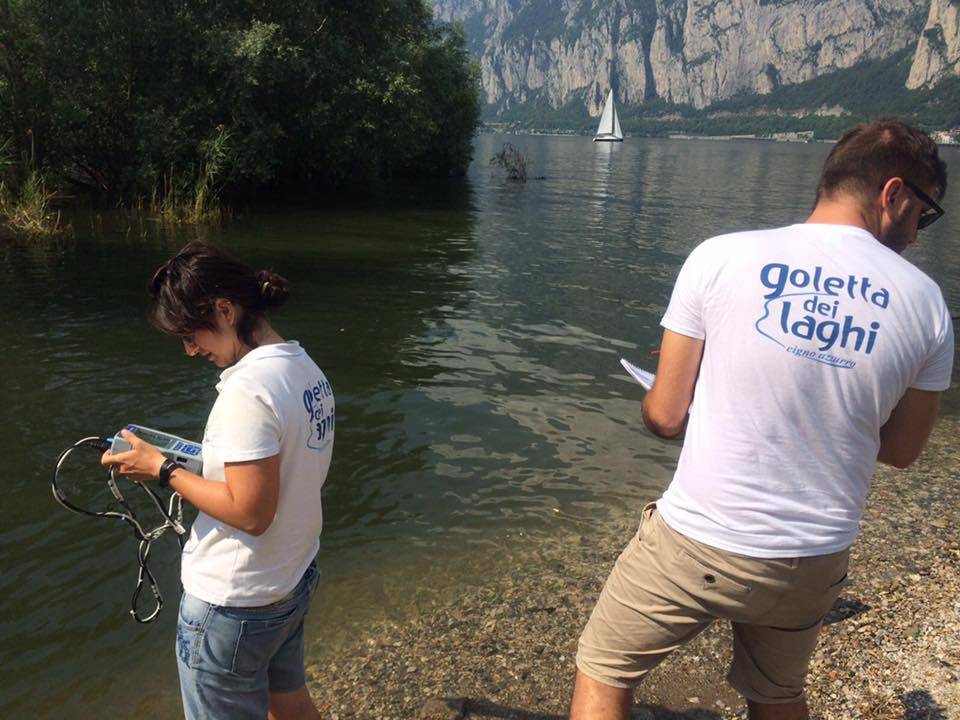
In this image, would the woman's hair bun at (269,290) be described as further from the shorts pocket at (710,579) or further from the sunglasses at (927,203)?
the sunglasses at (927,203)

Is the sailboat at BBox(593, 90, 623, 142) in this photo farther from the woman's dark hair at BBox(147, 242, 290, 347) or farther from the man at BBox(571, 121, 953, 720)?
the woman's dark hair at BBox(147, 242, 290, 347)

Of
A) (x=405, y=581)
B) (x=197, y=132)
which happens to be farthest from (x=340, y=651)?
(x=197, y=132)

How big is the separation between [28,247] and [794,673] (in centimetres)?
1953

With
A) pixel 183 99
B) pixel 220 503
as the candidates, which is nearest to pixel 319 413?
pixel 220 503

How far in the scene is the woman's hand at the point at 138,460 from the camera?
2502 millimetres

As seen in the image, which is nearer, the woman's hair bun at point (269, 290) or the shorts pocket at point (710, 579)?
the shorts pocket at point (710, 579)

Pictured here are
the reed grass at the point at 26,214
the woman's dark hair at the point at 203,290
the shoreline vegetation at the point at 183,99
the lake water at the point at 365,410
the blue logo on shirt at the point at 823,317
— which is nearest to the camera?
the blue logo on shirt at the point at 823,317

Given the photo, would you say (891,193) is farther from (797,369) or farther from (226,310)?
(226,310)

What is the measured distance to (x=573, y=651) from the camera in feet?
15.0

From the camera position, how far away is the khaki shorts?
2355mm

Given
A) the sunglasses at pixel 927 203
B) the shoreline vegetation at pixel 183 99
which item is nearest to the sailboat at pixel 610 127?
the shoreline vegetation at pixel 183 99

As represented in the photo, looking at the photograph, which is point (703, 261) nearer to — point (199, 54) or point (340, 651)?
point (340, 651)

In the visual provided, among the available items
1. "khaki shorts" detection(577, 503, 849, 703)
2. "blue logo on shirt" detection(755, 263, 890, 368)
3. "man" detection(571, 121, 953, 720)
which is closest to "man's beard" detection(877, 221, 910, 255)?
"man" detection(571, 121, 953, 720)

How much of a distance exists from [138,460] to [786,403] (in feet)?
7.08
